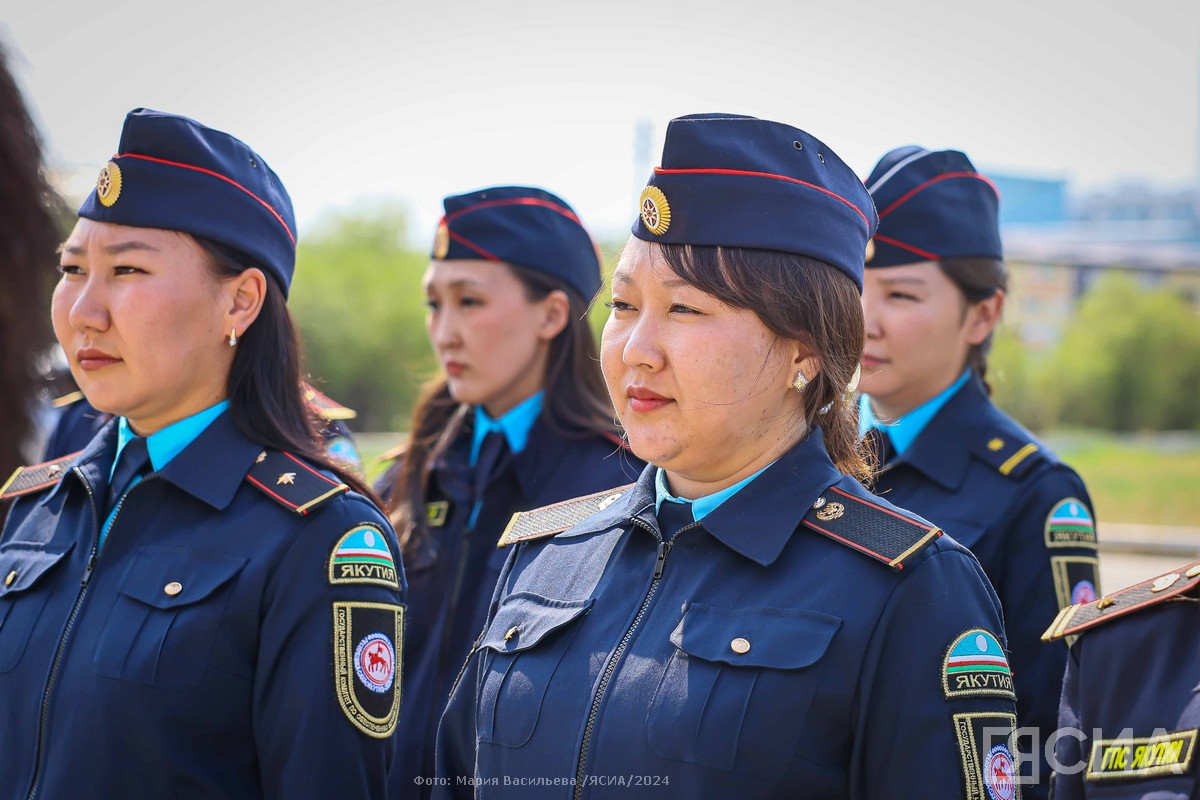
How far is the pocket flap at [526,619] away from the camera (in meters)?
2.16

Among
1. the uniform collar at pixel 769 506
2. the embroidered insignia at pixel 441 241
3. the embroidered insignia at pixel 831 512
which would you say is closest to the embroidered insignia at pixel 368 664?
the uniform collar at pixel 769 506

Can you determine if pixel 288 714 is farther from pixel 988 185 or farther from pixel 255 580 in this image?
pixel 988 185

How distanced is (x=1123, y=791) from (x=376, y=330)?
81.7ft

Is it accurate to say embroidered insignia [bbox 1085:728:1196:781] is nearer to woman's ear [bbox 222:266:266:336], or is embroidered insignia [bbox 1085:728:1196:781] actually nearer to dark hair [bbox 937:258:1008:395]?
dark hair [bbox 937:258:1008:395]

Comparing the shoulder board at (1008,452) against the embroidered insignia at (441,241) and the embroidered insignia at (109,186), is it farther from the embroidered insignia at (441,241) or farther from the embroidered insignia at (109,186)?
the embroidered insignia at (109,186)

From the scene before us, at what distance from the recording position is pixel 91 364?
262 centimetres

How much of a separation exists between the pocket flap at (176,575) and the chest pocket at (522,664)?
1.91 ft

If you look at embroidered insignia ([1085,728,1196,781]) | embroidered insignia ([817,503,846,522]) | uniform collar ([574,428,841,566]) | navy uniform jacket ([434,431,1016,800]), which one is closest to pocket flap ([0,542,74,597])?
navy uniform jacket ([434,431,1016,800])

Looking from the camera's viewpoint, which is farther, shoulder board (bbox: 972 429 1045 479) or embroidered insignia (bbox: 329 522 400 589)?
shoulder board (bbox: 972 429 1045 479)

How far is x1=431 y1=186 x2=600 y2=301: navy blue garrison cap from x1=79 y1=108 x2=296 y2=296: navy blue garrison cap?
1.36m

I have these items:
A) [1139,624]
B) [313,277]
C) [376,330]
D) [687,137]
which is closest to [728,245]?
[687,137]

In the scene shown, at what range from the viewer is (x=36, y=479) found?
2971 mm

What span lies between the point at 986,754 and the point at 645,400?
794mm

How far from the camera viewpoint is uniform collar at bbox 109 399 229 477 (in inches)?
106
